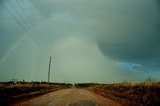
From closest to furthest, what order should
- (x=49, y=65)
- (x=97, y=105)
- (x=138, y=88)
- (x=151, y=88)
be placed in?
(x=97, y=105)
(x=151, y=88)
(x=138, y=88)
(x=49, y=65)

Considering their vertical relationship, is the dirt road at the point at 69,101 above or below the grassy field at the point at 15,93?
below

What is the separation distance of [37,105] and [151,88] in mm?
14724

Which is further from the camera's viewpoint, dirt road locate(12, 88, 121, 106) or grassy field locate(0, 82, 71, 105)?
grassy field locate(0, 82, 71, 105)

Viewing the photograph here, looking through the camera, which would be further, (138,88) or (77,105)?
(138,88)

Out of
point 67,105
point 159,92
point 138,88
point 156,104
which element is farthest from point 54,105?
point 138,88

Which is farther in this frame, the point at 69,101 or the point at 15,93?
the point at 15,93

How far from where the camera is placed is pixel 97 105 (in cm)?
2092

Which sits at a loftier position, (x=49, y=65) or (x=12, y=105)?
Result: (x=49, y=65)

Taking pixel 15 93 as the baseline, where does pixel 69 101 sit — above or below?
below

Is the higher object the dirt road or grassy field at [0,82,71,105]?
grassy field at [0,82,71,105]

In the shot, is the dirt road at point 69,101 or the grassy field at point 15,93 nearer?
the dirt road at point 69,101

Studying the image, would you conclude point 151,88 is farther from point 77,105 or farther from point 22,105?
point 22,105

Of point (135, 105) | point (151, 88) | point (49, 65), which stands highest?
point (49, 65)

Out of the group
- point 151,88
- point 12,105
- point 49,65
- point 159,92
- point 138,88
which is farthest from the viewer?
point 49,65
